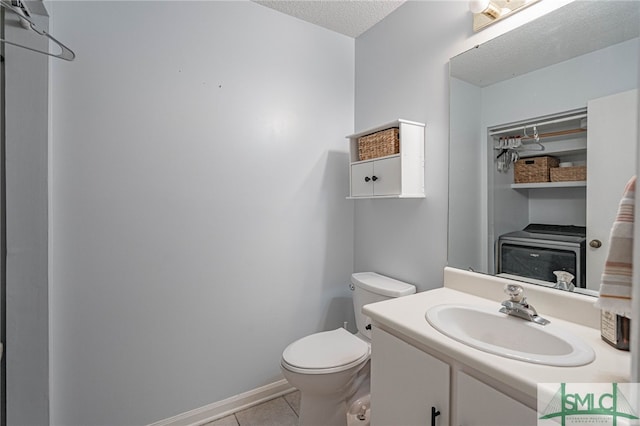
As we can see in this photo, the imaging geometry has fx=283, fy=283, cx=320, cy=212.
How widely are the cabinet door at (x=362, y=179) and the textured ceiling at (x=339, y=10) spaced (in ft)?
3.29

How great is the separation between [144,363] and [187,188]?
97cm

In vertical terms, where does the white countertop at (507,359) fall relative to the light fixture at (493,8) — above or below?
below

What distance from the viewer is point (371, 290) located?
5.61 ft

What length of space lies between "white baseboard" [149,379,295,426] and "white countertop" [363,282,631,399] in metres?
1.17

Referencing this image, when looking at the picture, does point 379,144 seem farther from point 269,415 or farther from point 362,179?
point 269,415

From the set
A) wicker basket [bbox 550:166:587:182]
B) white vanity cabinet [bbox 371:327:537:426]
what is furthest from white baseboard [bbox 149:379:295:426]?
wicker basket [bbox 550:166:587:182]

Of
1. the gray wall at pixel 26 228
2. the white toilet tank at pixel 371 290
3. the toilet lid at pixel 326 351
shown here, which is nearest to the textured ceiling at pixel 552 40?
the white toilet tank at pixel 371 290

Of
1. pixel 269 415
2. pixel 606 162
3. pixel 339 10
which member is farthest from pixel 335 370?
pixel 339 10

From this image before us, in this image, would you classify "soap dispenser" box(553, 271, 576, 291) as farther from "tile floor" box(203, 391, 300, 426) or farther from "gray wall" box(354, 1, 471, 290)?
"tile floor" box(203, 391, 300, 426)

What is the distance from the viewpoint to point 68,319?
53.0 inches

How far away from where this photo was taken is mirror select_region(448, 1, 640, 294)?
3.26ft

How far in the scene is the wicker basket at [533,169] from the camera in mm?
1150

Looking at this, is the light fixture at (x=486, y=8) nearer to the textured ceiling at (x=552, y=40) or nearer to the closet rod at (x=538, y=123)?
the textured ceiling at (x=552, y=40)

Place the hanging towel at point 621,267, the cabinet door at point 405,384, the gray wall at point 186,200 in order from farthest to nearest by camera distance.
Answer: the gray wall at point 186,200 → the cabinet door at point 405,384 → the hanging towel at point 621,267
